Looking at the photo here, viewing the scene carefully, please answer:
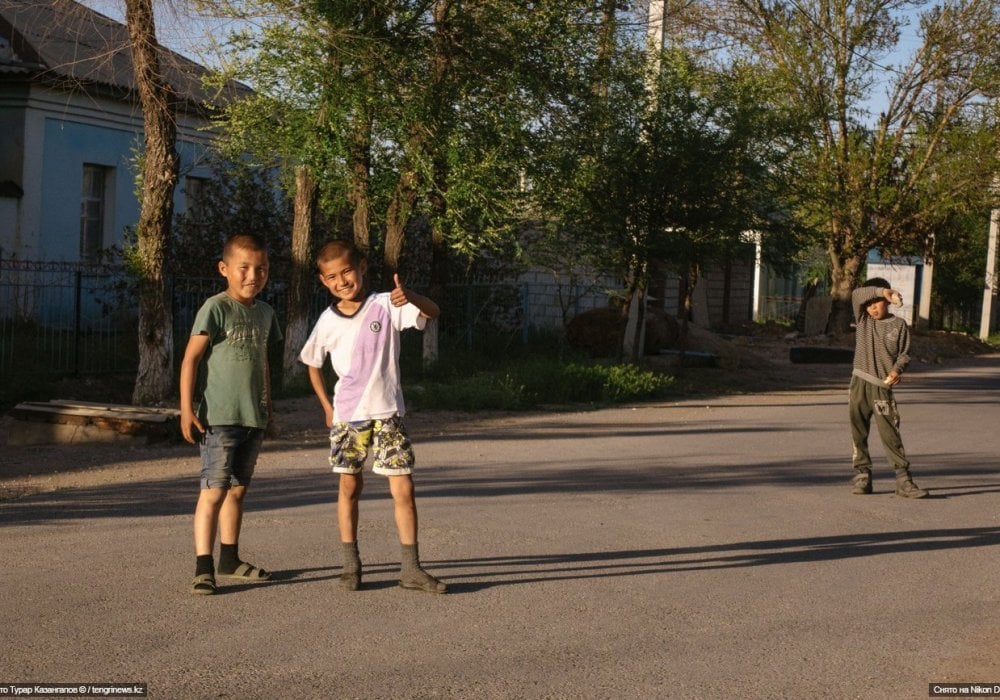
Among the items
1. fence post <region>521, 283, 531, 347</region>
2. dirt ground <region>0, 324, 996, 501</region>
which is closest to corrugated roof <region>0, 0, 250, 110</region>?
dirt ground <region>0, 324, 996, 501</region>

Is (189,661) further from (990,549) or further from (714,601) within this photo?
(990,549)

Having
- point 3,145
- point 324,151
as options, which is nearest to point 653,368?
point 324,151

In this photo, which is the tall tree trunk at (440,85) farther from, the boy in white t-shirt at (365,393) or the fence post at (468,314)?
the boy in white t-shirt at (365,393)

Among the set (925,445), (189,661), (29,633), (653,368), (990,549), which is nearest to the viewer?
(189,661)

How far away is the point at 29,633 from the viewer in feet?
18.2

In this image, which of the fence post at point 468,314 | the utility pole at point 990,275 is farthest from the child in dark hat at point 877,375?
the utility pole at point 990,275

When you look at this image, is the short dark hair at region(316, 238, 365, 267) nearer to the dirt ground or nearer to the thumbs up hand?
the thumbs up hand

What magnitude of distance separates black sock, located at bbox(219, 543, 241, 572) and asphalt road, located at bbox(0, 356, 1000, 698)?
0.17m

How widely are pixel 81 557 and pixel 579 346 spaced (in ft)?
57.6

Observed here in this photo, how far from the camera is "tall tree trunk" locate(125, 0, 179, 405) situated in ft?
47.3

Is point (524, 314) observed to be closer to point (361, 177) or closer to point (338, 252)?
point (361, 177)

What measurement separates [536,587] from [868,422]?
4.71m

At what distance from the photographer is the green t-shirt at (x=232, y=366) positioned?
646cm

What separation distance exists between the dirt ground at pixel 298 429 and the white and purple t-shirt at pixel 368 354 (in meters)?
3.95
